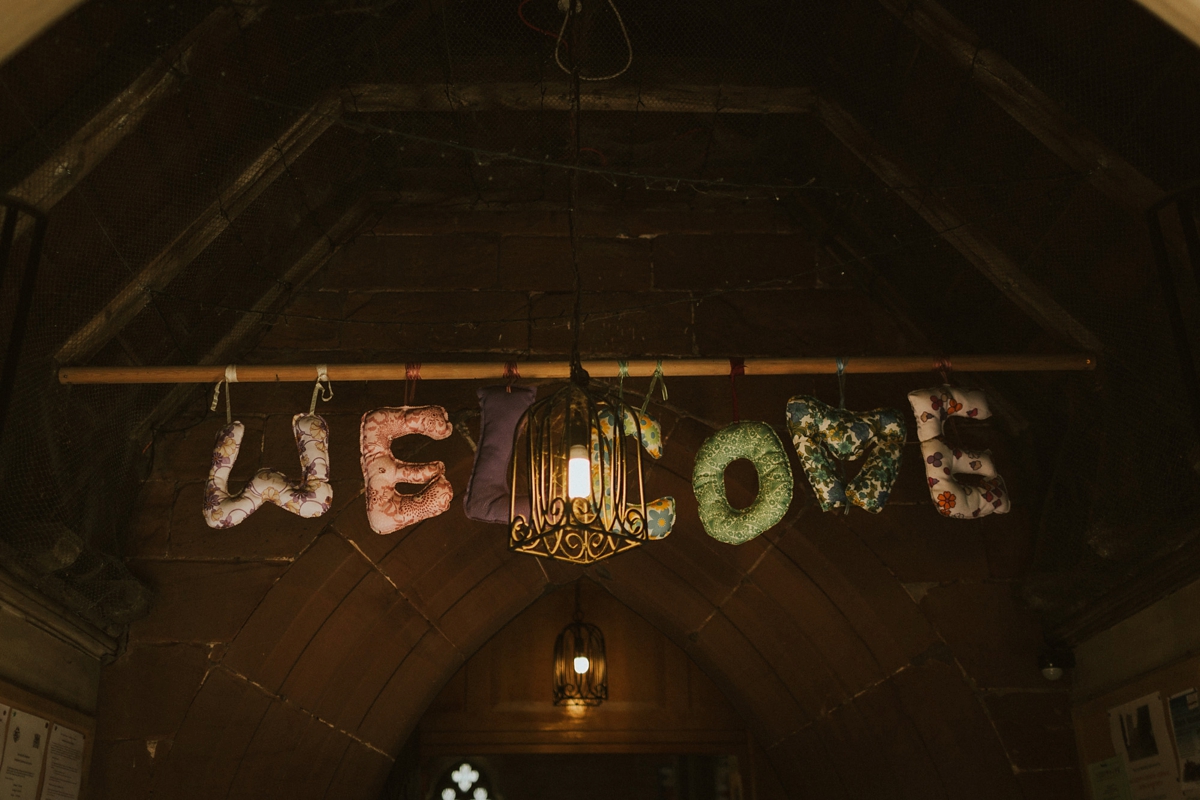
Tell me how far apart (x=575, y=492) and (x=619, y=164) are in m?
2.12

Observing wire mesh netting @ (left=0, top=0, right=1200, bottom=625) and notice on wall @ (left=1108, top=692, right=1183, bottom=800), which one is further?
notice on wall @ (left=1108, top=692, right=1183, bottom=800)

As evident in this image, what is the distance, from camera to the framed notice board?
9.11 feet

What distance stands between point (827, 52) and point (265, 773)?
2.97 metres

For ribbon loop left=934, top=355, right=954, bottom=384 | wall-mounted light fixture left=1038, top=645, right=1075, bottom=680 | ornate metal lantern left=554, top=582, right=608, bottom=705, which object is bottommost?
wall-mounted light fixture left=1038, top=645, right=1075, bottom=680

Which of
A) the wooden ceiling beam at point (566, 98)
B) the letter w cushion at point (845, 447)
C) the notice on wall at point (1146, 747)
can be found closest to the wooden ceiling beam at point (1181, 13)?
the letter w cushion at point (845, 447)

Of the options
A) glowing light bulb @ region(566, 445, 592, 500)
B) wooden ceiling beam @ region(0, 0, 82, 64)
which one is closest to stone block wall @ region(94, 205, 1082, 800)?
glowing light bulb @ region(566, 445, 592, 500)

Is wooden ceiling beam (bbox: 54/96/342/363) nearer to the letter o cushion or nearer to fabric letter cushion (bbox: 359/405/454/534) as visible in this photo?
fabric letter cushion (bbox: 359/405/454/534)

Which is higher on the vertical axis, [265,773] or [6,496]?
[6,496]

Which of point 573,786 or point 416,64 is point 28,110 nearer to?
point 416,64

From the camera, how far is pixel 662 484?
369 cm

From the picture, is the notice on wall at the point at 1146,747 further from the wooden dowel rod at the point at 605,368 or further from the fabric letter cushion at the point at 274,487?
the fabric letter cushion at the point at 274,487

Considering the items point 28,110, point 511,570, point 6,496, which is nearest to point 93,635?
Answer: point 6,496

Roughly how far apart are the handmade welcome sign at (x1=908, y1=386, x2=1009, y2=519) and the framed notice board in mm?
2622

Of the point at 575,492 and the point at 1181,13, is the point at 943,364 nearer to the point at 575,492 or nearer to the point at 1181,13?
the point at 1181,13
